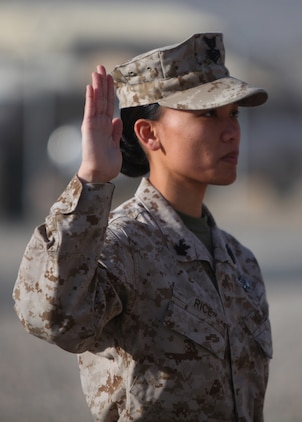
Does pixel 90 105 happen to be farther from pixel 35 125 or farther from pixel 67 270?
pixel 35 125

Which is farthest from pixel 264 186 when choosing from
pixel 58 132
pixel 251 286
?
pixel 251 286

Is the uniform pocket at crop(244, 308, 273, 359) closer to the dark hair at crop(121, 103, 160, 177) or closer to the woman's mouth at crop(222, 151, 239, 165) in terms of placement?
the woman's mouth at crop(222, 151, 239, 165)

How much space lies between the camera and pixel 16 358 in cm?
652

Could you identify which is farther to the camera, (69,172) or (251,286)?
(69,172)

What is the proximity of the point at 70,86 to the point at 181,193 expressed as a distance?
47.1ft

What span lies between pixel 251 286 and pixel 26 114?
14.4 m

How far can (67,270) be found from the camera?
2.31 metres

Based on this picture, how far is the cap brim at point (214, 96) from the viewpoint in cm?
272

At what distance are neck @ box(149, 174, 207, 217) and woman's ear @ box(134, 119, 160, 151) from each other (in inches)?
3.6

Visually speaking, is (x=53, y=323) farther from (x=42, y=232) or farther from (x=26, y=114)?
(x=26, y=114)

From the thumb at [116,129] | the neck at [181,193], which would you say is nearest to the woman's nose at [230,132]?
the neck at [181,193]

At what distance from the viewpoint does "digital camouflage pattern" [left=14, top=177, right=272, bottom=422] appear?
2330mm

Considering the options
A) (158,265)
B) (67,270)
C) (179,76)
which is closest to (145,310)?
(158,265)

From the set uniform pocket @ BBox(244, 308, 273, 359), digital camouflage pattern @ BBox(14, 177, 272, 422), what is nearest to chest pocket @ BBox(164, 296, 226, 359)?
digital camouflage pattern @ BBox(14, 177, 272, 422)
